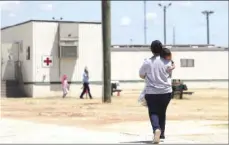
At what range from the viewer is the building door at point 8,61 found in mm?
34000

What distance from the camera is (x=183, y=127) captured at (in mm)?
14094

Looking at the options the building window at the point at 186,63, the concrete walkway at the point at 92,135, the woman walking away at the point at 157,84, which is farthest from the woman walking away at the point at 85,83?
the building window at the point at 186,63

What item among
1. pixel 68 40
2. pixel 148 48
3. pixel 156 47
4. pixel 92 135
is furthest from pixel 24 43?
pixel 156 47

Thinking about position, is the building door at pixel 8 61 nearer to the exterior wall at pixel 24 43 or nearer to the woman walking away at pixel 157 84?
the exterior wall at pixel 24 43

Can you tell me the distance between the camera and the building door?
34000 mm

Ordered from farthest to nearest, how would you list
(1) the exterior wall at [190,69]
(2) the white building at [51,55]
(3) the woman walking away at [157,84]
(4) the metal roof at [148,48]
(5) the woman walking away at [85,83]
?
(4) the metal roof at [148,48], (1) the exterior wall at [190,69], (2) the white building at [51,55], (5) the woman walking away at [85,83], (3) the woman walking away at [157,84]

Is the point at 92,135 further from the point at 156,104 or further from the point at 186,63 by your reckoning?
the point at 186,63

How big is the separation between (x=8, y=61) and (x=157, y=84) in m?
24.6

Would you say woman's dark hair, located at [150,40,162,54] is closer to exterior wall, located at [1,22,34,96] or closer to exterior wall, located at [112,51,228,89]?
exterior wall, located at [1,22,34,96]

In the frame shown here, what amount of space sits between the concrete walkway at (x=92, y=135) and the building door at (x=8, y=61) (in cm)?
1984

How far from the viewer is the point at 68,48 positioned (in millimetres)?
32188

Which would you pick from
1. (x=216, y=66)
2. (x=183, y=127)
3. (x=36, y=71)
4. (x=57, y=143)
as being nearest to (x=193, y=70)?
(x=216, y=66)

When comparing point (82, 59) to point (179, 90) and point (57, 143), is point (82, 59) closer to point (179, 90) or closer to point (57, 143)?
point (179, 90)

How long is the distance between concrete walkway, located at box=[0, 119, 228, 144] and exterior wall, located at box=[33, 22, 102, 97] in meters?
17.5
